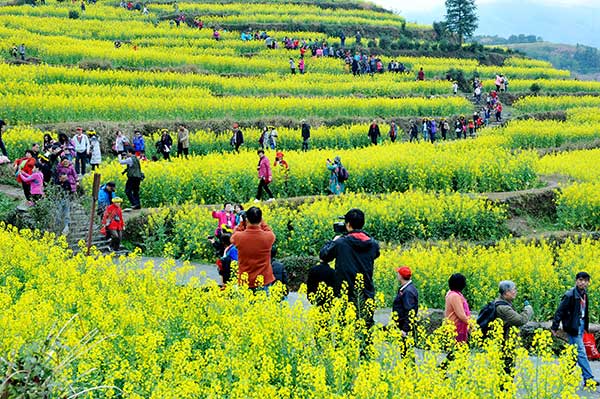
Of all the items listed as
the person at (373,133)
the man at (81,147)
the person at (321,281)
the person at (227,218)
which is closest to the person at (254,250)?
the person at (321,281)

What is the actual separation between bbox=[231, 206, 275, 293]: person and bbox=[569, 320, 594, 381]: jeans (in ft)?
13.9

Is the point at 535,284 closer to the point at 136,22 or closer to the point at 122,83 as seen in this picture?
the point at 122,83

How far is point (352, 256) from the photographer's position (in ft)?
29.3

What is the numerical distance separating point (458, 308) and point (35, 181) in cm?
1191

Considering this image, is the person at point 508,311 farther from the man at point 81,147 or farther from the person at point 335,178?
the man at point 81,147

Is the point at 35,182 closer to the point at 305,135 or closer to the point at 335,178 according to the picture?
the point at 335,178

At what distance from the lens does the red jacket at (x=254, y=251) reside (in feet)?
32.5

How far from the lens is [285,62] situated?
163ft

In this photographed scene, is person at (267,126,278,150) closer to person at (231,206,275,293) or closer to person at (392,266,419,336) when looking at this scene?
person at (231,206,275,293)

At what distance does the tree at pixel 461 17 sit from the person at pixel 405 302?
2568 inches

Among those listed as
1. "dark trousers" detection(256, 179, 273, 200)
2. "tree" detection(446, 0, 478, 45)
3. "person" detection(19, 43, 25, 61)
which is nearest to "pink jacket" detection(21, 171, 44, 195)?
"dark trousers" detection(256, 179, 273, 200)

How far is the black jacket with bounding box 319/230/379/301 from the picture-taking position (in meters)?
8.88

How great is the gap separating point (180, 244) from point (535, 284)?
27.7ft

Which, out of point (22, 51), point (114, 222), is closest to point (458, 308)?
point (114, 222)
